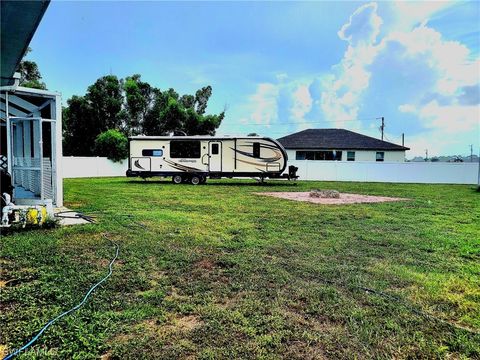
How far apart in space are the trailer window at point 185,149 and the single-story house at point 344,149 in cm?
1175

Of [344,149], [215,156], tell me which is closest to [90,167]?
[215,156]

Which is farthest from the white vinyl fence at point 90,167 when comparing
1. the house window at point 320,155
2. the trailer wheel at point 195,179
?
the house window at point 320,155

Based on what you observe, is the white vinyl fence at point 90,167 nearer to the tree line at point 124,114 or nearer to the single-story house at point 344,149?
the tree line at point 124,114

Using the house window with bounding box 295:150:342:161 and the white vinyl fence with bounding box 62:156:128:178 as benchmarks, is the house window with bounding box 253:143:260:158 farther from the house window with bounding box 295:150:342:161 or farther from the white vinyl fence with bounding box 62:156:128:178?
the white vinyl fence with bounding box 62:156:128:178

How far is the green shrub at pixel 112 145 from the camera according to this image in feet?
84.2

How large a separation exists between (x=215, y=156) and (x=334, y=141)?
14.1 m

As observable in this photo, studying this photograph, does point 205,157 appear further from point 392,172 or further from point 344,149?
point 344,149

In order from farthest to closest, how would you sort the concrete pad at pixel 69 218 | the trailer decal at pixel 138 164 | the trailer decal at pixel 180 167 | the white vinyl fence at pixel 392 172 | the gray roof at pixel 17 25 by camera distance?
the white vinyl fence at pixel 392 172, the trailer decal at pixel 138 164, the trailer decal at pixel 180 167, the concrete pad at pixel 69 218, the gray roof at pixel 17 25

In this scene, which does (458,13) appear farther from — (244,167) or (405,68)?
(244,167)

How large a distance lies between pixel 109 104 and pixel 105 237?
85.3 ft

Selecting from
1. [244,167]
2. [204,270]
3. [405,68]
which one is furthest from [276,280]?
[405,68]

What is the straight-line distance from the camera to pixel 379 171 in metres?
23.3

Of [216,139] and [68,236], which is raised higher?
[216,139]

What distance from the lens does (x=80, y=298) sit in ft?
9.95
